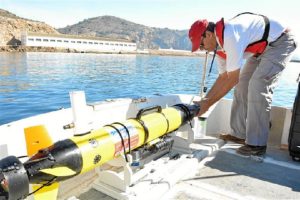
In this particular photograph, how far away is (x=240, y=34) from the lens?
325 centimetres

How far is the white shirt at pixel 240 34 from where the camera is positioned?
320 cm

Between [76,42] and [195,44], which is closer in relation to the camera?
[195,44]

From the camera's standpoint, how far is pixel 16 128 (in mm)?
2707

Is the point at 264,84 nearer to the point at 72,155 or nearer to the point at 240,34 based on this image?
the point at 240,34

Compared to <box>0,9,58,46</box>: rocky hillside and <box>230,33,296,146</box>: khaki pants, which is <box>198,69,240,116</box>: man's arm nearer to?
<box>230,33,296,146</box>: khaki pants

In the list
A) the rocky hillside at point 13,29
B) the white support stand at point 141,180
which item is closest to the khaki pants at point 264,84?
the white support stand at point 141,180

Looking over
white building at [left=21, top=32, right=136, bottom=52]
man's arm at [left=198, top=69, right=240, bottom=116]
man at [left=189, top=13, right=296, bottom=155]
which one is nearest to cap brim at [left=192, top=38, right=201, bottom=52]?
man at [left=189, top=13, right=296, bottom=155]

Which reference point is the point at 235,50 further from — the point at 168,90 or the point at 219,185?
the point at 168,90

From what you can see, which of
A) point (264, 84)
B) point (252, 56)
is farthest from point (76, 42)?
point (264, 84)

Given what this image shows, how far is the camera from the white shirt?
10.5 ft

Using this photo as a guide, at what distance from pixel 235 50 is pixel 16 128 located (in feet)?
7.44

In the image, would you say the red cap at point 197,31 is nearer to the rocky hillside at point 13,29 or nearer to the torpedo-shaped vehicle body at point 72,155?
the torpedo-shaped vehicle body at point 72,155

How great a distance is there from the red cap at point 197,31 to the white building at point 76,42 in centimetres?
7372

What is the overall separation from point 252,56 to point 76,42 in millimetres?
81890
